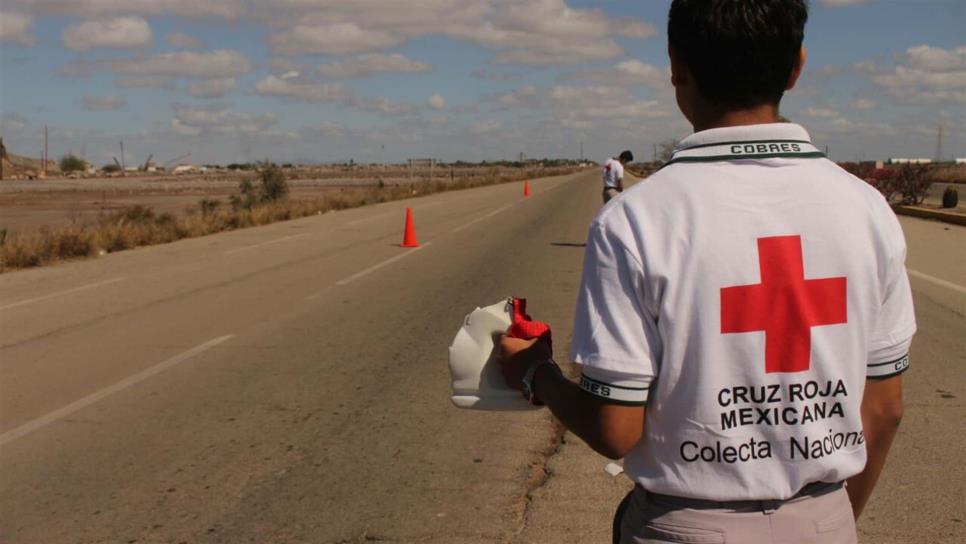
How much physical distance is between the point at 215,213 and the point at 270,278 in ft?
49.4

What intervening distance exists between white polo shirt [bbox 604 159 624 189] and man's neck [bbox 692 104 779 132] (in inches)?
568

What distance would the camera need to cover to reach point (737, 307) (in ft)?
5.50

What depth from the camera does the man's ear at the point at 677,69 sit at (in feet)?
6.02

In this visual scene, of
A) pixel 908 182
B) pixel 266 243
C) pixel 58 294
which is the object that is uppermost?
pixel 908 182

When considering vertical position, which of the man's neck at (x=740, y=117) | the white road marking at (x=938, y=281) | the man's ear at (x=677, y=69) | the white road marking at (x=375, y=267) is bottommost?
the white road marking at (x=375, y=267)

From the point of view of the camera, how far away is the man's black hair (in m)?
1.72

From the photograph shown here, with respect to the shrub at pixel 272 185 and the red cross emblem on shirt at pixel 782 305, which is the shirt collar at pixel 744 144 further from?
the shrub at pixel 272 185

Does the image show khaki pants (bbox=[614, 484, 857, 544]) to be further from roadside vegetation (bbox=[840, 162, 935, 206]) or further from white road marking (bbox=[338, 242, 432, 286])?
roadside vegetation (bbox=[840, 162, 935, 206])

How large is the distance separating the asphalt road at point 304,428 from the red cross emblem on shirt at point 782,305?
2.76 m

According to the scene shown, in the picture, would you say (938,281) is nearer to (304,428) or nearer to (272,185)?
(304,428)

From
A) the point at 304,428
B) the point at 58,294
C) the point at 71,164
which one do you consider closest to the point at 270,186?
the point at 58,294

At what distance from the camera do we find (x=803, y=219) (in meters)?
1.71

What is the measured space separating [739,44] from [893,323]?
2.14ft

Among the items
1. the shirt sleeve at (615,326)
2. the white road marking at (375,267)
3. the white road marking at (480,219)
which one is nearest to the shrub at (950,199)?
the white road marking at (480,219)
